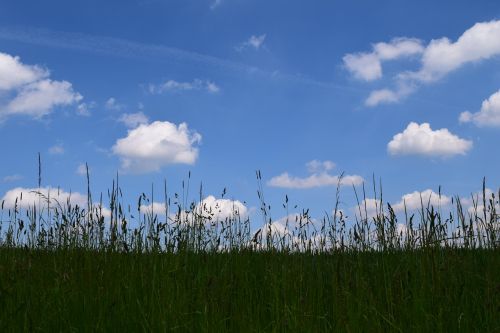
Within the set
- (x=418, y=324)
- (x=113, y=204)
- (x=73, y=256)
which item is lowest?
(x=418, y=324)

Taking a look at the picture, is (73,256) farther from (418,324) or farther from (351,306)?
(418,324)

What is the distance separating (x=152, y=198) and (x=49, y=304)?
4.60 ft

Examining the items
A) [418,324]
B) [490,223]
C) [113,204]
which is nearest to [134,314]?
[113,204]

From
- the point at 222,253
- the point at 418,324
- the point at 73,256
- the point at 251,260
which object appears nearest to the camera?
the point at 418,324

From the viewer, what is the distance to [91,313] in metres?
3.39

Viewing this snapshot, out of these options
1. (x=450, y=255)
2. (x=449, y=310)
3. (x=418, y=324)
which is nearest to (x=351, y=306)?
(x=418, y=324)

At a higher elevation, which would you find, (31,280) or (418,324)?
(31,280)

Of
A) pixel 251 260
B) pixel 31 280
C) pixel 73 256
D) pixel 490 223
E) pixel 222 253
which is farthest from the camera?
pixel 222 253

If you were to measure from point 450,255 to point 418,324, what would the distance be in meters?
1.15

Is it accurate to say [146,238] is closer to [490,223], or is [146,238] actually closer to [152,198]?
[152,198]

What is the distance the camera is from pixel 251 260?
16.9 feet

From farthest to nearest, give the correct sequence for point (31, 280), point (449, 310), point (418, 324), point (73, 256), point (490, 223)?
point (490, 223)
point (73, 256)
point (31, 280)
point (449, 310)
point (418, 324)

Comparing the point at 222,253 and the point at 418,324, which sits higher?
the point at 222,253

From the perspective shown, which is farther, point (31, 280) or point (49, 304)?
point (31, 280)
